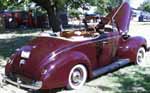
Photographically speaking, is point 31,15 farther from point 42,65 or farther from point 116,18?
point 42,65

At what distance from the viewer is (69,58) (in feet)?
21.0

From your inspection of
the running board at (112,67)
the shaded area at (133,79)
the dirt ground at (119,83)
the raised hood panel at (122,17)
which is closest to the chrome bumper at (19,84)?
the dirt ground at (119,83)

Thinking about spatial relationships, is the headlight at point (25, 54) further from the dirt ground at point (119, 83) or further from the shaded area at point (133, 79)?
the shaded area at point (133, 79)

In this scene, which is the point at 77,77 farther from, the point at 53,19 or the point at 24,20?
the point at 24,20

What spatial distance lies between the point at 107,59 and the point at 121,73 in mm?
508

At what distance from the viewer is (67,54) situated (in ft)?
21.2

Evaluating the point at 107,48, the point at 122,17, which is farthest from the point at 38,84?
the point at 122,17

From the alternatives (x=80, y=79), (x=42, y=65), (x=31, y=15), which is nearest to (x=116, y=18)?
(x=80, y=79)

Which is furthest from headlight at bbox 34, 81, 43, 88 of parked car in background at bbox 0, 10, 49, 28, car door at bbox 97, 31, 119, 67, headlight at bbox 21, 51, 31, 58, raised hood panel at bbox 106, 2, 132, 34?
parked car in background at bbox 0, 10, 49, 28

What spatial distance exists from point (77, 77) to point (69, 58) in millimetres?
529

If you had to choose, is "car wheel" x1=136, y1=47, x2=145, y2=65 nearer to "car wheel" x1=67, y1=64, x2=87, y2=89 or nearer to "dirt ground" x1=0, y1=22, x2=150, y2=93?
"dirt ground" x1=0, y1=22, x2=150, y2=93

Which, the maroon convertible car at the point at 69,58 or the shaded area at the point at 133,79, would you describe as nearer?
the maroon convertible car at the point at 69,58

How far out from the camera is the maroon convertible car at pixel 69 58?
6207 millimetres

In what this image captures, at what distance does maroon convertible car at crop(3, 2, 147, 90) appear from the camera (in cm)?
621
